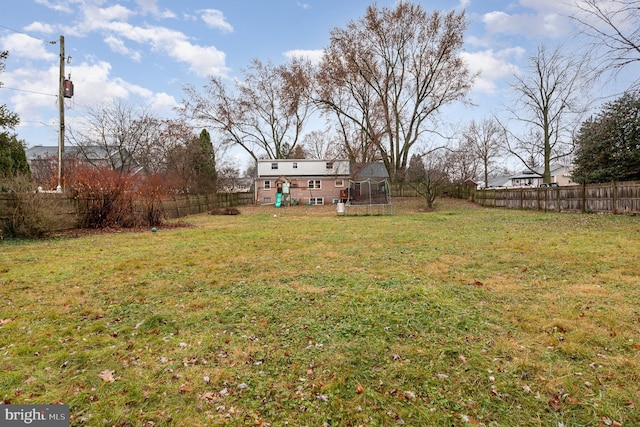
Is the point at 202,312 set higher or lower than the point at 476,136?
lower

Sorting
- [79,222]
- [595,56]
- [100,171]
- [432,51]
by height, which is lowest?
[79,222]

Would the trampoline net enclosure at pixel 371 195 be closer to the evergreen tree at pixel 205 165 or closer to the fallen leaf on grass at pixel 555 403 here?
the evergreen tree at pixel 205 165

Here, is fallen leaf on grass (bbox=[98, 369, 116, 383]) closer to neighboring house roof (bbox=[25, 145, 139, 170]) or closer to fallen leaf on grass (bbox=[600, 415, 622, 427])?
fallen leaf on grass (bbox=[600, 415, 622, 427])

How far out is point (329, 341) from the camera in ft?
8.61

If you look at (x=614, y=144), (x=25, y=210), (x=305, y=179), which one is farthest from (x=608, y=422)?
(x=305, y=179)

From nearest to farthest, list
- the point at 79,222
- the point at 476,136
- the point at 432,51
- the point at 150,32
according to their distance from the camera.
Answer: the point at 79,222 < the point at 150,32 < the point at 432,51 < the point at 476,136

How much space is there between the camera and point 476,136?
117 feet

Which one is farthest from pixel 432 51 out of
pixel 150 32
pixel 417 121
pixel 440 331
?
pixel 440 331

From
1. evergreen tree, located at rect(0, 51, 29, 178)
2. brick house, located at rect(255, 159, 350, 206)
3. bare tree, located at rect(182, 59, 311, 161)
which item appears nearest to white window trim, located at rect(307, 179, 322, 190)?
brick house, located at rect(255, 159, 350, 206)

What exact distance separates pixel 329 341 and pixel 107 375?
1588 millimetres

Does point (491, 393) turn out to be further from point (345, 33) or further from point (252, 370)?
point (345, 33)

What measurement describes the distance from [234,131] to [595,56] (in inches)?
1033

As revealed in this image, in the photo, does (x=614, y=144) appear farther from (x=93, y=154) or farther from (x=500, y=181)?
(x=500, y=181)

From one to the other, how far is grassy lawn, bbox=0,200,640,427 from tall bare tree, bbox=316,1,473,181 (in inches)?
781
